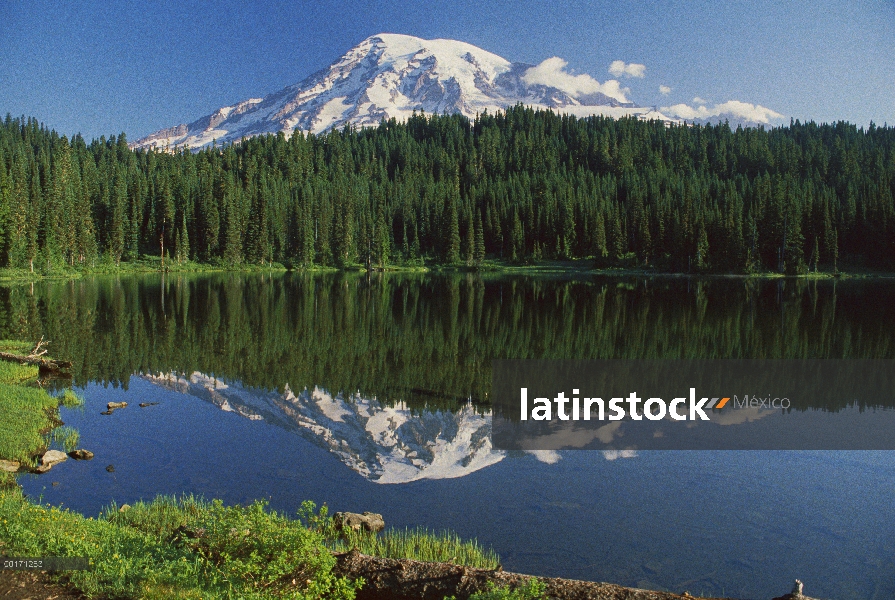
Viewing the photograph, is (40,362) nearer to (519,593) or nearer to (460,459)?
(460,459)

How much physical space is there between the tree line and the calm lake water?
208ft

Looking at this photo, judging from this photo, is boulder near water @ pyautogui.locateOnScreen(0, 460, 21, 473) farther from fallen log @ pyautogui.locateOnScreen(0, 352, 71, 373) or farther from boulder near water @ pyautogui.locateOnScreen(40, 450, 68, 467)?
fallen log @ pyautogui.locateOnScreen(0, 352, 71, 373)

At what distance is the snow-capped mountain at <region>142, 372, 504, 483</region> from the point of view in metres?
17.0

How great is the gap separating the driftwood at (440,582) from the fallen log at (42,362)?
72.8 feet

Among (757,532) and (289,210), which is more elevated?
(289,210)

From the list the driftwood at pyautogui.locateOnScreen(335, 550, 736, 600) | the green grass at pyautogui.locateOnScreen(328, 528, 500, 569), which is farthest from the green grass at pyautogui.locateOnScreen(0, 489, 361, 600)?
the green grass at pyautogui.locateOnScreen(328, 528, 500, 569)

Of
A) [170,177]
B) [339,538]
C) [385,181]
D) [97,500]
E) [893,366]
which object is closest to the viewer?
[339,538]

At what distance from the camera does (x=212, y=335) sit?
37.7 meters

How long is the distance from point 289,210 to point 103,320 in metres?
94.4

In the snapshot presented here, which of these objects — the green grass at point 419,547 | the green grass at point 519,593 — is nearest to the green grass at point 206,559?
the green grass at point 519,593

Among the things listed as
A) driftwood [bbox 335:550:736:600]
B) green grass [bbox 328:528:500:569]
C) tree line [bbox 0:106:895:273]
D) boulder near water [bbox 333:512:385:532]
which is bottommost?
green grass [bbox 328:528:500:569]

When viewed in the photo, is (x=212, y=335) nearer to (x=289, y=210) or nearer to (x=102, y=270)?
(x=102, y=270)

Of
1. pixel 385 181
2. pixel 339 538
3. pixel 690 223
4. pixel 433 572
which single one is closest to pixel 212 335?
pixel 339 538

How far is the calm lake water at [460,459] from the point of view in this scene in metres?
12.0
